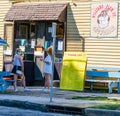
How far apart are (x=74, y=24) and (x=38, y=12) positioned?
168cm

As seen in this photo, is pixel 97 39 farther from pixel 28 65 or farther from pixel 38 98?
pixel 38 98

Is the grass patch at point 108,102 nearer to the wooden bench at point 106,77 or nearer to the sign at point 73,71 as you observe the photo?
the wooden bench at point 106,77

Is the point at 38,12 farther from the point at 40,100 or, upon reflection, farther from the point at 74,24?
the point at 40,100

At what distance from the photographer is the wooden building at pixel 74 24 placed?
63.3ft

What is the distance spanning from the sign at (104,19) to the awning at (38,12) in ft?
4.45

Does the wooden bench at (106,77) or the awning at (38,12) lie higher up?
the awning at (38,12)

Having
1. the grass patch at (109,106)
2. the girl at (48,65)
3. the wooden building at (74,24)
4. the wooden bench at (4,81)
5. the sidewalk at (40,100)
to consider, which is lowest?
the sidewalk at (40,100)

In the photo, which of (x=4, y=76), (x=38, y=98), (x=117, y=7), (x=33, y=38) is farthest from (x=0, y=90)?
(x=117, y=7)

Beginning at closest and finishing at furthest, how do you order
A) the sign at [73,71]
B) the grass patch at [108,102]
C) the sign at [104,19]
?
the grass patch at [108,102], the sign at [73,71], the sign at [104,19]

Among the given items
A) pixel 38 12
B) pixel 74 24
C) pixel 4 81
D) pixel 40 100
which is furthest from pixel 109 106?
pixel 38 12

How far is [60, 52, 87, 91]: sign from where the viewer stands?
18922 millimetres

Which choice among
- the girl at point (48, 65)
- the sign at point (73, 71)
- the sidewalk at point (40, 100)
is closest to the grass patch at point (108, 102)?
the sidewalk at point (40, 100)

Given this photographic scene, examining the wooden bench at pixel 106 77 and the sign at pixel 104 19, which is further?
the sign at pixel 104 19

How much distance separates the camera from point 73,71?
62.9ft
